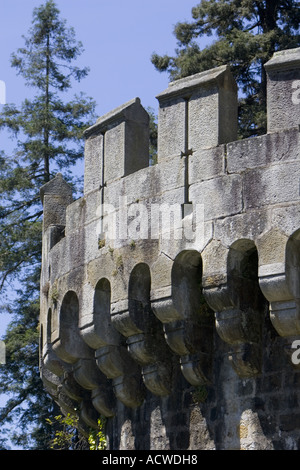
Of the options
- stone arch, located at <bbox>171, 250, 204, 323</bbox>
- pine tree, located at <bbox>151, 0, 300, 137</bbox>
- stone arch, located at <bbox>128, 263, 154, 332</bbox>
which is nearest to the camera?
stone arch, located at <bbox>171, 250, 204, 323</bbox>

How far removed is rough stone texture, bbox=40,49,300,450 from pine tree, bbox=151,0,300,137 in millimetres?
8950

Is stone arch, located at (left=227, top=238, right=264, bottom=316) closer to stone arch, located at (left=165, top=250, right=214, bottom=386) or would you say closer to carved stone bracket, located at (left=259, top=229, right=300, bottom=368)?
carved stone bracket, located at (left=259, top=229, right=300, bottom=368)

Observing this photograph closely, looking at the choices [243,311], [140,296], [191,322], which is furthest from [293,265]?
[140,296]

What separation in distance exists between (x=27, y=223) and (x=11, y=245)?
54cm

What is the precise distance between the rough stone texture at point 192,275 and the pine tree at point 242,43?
8950 mm

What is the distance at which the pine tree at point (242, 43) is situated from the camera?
69.7 ft

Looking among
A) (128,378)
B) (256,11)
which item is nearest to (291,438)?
(128,378)

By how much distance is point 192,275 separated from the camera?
10977 millimetres

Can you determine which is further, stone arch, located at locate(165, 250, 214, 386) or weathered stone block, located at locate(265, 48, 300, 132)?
stone arch, located at locate(165, 250, 214, 386)

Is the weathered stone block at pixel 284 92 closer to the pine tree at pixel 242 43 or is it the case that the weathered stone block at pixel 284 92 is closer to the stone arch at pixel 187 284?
the stone arch at pixel 187 284

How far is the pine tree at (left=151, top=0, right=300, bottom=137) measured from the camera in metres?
21.2

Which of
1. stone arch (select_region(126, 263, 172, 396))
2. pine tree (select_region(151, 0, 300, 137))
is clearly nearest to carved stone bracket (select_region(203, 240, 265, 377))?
stone arch (select_region(126, 263, 172, 396))

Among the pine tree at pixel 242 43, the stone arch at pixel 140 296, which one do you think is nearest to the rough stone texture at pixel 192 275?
the stone arch at pixel 140 296

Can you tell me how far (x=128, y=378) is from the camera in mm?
11836
